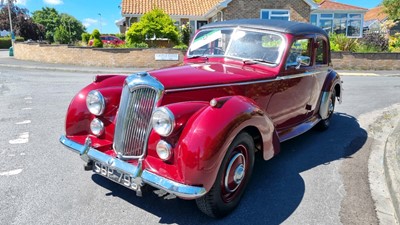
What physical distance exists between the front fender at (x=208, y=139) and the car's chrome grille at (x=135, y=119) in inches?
16.5

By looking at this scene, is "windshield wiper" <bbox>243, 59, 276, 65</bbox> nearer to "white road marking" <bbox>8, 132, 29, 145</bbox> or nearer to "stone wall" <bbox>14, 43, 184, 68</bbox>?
"white road marking" <bbox>8, 132, 29, 145</bbox>

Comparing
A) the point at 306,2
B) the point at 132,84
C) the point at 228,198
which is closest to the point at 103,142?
the point at 132,84

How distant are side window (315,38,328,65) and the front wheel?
276cm

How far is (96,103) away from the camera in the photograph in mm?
3293

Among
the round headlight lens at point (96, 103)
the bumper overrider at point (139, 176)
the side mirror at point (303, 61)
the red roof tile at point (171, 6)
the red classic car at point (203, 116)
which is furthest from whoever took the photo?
the red roof tile at point (171, 6)

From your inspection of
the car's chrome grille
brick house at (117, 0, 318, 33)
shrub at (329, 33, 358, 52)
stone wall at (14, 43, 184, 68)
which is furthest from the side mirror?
brick house at (117, 0, 318, 33)

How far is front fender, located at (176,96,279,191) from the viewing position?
8.36 ft

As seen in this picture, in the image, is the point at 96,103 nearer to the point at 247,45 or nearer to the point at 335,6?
the point at 247,45

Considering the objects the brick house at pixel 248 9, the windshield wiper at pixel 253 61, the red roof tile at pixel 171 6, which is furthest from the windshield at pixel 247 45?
the red roof tile at pixel 171 6

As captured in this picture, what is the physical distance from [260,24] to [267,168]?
1975mm

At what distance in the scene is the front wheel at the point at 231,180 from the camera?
2.83 m

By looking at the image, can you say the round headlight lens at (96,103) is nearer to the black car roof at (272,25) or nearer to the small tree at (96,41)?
the black car roof at (272,25)

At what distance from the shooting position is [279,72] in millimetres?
4000

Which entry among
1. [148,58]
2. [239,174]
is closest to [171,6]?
[148,58]
